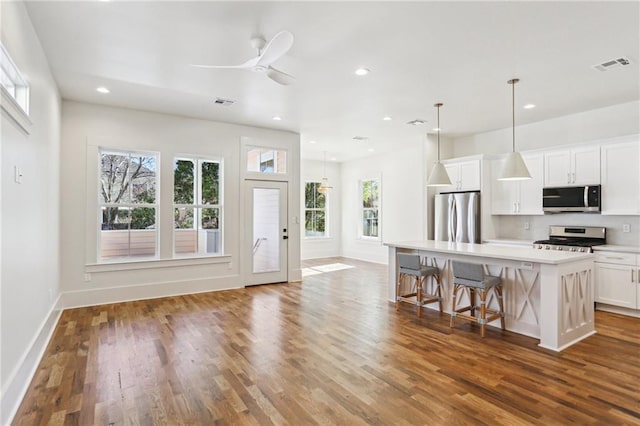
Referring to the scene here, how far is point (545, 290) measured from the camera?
3514mm

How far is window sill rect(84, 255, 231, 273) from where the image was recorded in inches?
202

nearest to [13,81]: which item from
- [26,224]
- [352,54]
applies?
[26,224]

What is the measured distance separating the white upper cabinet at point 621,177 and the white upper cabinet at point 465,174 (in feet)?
5.97

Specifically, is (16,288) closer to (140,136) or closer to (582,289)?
(140,136)

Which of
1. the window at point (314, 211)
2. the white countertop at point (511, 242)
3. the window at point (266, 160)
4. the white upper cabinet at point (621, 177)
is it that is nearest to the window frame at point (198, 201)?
the window at point (266, 160)

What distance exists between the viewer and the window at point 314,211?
10.3 meters

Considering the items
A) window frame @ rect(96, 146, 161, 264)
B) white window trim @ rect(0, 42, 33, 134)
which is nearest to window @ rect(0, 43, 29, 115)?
white window trim @ rect(0, 42, 33, 134)

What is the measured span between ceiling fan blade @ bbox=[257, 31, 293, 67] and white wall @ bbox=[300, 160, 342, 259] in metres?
7.02

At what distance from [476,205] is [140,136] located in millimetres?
5781

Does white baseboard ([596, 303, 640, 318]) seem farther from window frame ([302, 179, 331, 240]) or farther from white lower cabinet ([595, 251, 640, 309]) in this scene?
window frame ([302, 179, 331, 240])

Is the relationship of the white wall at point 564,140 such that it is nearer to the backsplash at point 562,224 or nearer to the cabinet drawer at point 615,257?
the backsplash at point 562,224

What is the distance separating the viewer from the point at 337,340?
145 inches

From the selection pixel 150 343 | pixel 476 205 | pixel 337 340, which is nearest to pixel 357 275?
pixel 476 205

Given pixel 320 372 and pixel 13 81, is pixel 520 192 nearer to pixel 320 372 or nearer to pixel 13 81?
pixel 320 372
